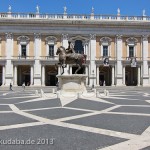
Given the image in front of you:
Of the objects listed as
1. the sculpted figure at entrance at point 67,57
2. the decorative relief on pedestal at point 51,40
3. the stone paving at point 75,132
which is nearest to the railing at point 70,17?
the decorative relief on pedestal at point 51,40

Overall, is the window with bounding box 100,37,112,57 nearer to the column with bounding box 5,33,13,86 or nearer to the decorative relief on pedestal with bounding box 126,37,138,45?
the decorative relief on pedestal with bounding box 126,37,138,45

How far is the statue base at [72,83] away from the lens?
25594 mm

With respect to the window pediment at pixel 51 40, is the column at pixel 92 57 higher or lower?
lower

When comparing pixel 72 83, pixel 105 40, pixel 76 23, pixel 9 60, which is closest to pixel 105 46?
pixel 105 40

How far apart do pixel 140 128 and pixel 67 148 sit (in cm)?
367

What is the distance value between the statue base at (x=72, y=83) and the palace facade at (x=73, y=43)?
30.7m

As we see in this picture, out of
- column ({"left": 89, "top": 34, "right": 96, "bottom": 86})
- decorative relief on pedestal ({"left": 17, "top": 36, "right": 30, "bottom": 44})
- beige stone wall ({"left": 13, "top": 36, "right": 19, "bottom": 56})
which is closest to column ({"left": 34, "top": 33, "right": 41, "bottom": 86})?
decorative relief on pedestal ({"left": 17, "top": 36, "right": 30, "bottom": 44})

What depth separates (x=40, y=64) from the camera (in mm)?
57500

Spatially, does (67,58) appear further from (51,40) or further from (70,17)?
(70,17)

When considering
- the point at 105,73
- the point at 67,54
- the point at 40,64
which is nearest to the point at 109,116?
the point at 67,54

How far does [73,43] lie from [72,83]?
1286 inches

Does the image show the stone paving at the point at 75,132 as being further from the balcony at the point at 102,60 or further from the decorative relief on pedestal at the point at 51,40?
the decorative relief on pedestal at the point at 51,40

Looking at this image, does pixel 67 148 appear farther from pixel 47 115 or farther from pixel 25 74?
pixel 25 74

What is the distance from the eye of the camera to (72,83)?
25672 mm
